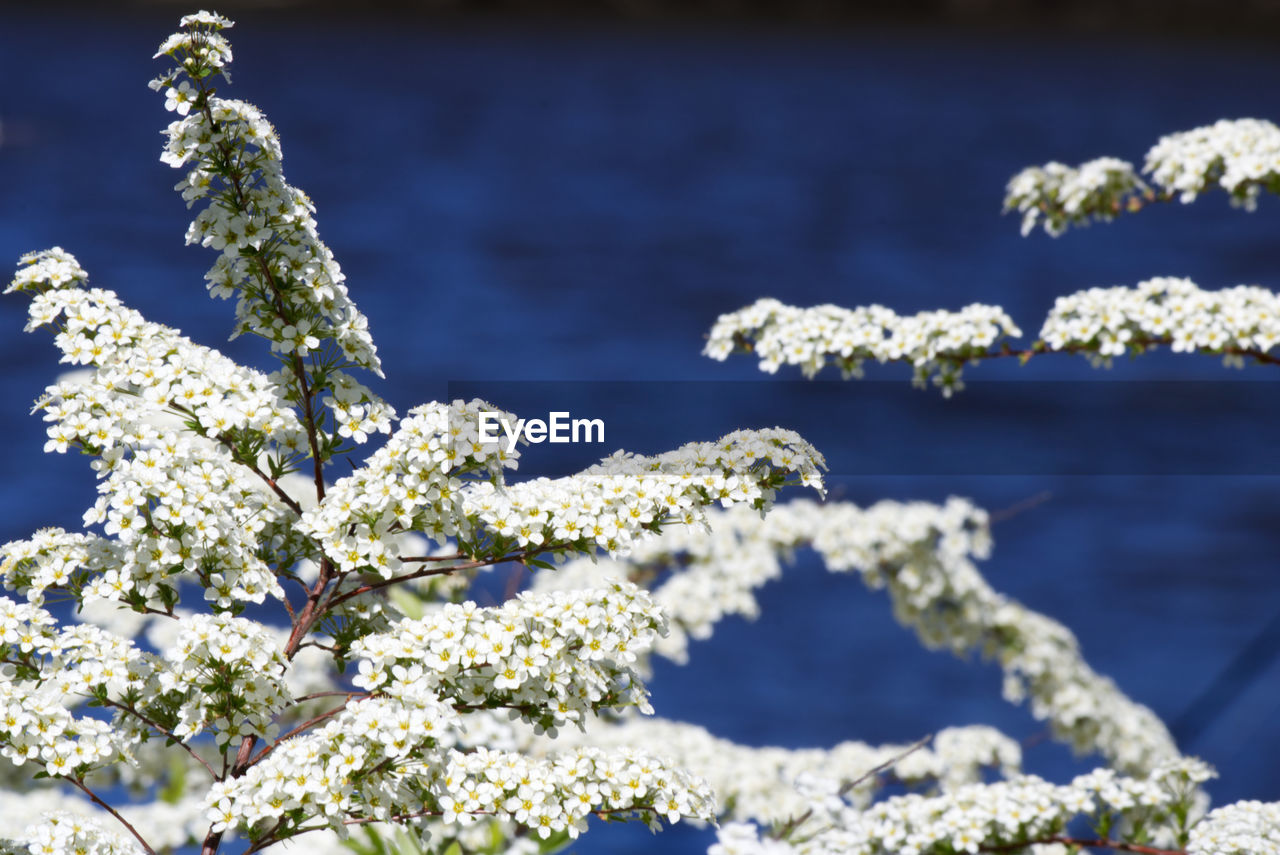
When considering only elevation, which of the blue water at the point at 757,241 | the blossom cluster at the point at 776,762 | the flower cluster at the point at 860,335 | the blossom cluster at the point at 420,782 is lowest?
the blossom cluster at the point at 420,782

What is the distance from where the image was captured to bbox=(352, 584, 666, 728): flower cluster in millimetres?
1769

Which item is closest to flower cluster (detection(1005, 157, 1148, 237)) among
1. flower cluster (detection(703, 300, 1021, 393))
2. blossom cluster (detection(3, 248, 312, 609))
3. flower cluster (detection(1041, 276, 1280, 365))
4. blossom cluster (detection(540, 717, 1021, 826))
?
flower cluster (detection(1041, 276, 1280, 365))

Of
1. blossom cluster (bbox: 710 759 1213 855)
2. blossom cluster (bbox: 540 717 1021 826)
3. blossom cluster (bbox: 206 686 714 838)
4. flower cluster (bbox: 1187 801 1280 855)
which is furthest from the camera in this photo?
blossom cluster (bbox: 540 717 1021 826)

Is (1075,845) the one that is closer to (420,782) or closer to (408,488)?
(420,782)

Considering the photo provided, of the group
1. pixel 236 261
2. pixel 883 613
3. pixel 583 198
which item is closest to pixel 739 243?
pixel 583 198

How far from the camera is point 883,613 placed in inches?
395

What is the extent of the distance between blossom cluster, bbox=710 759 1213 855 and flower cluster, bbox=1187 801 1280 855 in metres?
0.21

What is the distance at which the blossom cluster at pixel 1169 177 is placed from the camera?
301 centimetres

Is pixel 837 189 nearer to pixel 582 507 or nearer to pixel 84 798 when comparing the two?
pixel 84 798

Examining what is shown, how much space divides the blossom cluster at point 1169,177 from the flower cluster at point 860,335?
1.55ft

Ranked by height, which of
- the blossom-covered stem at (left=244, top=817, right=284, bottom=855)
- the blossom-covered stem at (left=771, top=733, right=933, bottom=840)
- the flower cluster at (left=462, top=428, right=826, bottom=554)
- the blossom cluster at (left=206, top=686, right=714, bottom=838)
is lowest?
the blossom-covered stem at (left=244, top=817, right=284, bottom=855)

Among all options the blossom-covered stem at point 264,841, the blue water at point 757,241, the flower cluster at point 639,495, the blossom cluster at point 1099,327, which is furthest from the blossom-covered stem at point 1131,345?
the blue water at point 757,241

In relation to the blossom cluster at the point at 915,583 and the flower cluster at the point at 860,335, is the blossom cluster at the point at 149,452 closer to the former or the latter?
the flower cluster at the point at 860,335

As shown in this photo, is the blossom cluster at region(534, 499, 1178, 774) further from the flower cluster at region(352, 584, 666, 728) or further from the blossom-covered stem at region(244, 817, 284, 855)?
the blossom-covered stem at region(244, 817, 284, 855)
